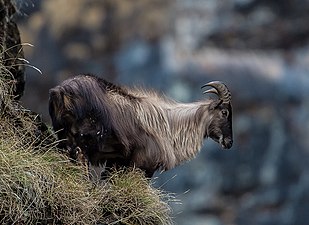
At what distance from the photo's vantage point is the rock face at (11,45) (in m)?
11.2

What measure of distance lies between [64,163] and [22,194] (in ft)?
3.20

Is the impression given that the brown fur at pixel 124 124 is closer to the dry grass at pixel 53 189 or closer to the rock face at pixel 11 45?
the dry grass at pixel 53 189

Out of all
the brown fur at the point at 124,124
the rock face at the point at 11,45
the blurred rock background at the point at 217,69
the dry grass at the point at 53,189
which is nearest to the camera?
the dry grass at the point at 53,189

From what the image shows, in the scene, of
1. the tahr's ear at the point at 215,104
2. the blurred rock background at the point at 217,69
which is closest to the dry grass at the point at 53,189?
the tahr's ear at the point at 215,104

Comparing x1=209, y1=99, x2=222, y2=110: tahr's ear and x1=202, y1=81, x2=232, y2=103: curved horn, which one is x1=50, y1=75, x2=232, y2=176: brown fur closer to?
A: x1=209, y1=99, x2=222, y2=110: tahr's ear

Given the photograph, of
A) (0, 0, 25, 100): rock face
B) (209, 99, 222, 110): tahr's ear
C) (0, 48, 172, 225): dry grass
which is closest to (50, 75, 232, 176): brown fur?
(209, 99, 222, 110): tahr's ear

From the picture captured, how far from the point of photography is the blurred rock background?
31719 mm

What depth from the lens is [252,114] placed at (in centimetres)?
3266

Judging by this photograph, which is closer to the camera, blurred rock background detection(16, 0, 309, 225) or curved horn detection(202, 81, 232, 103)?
curved horn detection(202, 81, 232, 103)

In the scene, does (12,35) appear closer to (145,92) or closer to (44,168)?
(145,92)

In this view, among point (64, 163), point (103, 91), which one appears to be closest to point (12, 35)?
point (103, 91)

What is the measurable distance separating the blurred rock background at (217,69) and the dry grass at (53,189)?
20450 mm

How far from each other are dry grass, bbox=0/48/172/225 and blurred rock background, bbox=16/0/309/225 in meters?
20.5

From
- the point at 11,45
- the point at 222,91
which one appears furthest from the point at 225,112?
the point at 11,45
